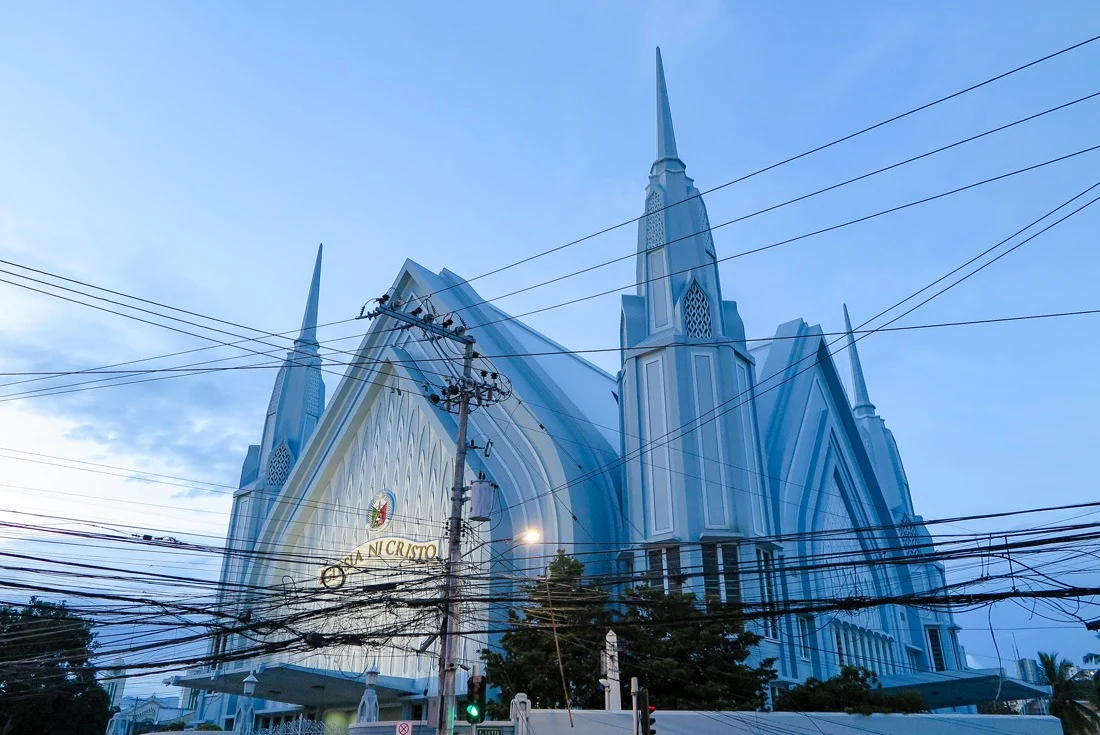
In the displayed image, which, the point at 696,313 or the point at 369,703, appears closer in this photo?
the point at 369,703

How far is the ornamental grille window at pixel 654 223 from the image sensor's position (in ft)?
114

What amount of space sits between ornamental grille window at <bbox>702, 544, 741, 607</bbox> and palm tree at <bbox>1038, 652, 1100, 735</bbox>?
23.2 meters

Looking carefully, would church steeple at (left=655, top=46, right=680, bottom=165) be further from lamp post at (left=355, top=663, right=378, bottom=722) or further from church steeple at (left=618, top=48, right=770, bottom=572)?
lamp post at (left=355, top=663, right=378, bottom=722)

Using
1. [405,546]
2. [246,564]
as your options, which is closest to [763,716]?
[405,546]

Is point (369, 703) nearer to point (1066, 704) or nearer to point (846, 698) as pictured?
point (846, 698)

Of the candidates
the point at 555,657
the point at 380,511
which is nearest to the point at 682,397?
the point at 555,657

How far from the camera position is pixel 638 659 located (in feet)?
78.9

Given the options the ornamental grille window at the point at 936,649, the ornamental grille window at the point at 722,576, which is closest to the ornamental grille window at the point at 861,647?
the ornamental grille window at the point at 936,649

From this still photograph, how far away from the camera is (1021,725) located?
19797mm

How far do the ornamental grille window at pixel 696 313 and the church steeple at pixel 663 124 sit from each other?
21.1 ft

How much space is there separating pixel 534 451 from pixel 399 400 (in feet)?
29.9

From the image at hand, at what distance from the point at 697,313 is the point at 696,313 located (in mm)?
52

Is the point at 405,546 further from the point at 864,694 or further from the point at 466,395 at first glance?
the point at 864,694

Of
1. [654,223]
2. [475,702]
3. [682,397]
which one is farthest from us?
[654,223]
